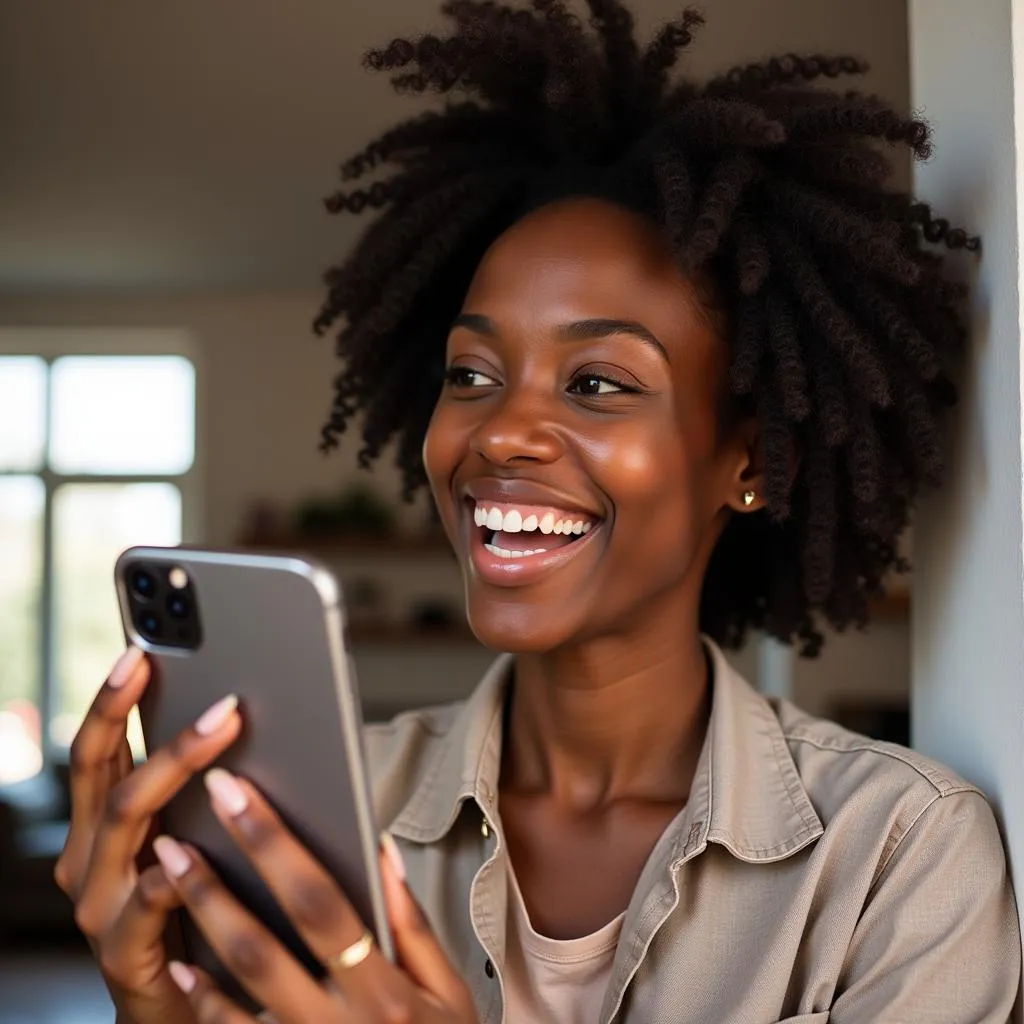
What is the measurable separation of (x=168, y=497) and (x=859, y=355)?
674 cm

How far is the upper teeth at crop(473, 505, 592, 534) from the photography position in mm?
1292

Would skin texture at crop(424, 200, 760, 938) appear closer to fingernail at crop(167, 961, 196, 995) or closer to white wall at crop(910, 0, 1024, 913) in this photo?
white wall at crop(910, 0, 1024, 913)

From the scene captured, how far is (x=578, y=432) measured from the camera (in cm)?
129

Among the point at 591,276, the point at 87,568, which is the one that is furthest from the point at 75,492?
the point at 591,276

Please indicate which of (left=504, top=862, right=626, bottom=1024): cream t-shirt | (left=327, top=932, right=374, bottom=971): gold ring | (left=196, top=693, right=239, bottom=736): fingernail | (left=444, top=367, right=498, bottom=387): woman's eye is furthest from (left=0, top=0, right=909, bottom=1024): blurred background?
(left=327, top=932, right=374, bottom=971): gold ring

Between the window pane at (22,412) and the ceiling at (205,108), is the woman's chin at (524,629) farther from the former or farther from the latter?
the window pane at (22,412)

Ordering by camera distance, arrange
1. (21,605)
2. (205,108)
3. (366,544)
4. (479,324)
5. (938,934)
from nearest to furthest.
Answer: (938,934), (479,324), (205,108), (366,544), (21,605)

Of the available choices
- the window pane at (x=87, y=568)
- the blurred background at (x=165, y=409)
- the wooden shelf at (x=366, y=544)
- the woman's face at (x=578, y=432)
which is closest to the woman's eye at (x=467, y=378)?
the woman's face at (x=578, y=432)

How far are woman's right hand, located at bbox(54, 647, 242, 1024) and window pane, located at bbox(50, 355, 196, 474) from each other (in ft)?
22.3

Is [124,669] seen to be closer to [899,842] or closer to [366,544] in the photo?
[899,842]

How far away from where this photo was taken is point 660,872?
1272mm

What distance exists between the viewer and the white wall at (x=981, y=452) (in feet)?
3.85

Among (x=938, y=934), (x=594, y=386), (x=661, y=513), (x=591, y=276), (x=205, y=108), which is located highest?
(x=205, y=108)

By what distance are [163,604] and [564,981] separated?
22.7 inches
